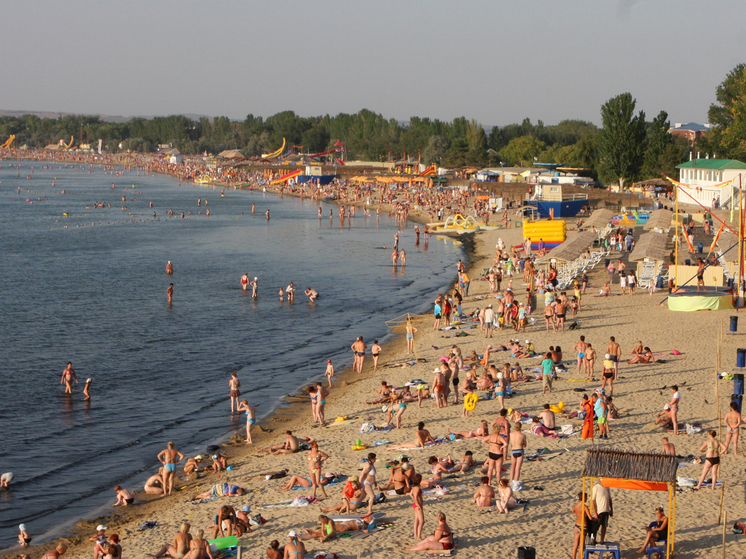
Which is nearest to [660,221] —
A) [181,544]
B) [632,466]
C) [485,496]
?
[485,496]

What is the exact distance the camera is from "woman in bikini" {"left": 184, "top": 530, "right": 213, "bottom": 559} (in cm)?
1252

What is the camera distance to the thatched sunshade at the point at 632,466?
37.1 ft

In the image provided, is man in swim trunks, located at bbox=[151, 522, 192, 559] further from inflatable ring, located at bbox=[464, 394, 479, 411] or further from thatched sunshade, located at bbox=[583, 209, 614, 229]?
thatched sunshade, located at bbox=[583, 209, 614, 229]

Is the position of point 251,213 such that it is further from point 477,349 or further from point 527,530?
point 527,530

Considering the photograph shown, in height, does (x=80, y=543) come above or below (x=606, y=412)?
below

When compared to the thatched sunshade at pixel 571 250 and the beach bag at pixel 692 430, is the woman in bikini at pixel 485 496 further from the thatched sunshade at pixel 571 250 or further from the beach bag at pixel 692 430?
the thatched sunshade at pixel 571 250

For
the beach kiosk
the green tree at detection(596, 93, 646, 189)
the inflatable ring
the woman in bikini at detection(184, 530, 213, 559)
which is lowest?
the woman in bikini at detection(184, 530, 213, 559)

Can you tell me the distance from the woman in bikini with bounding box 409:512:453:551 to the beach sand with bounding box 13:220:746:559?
0.85 feet

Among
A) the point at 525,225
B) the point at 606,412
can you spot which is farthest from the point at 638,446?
the point at 525,225

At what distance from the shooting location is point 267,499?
51.9 feet

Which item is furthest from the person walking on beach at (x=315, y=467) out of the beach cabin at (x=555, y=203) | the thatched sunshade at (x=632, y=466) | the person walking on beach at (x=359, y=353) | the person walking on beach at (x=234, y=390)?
the beach cabin at (x=555, y=203)

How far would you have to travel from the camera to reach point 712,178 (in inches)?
2267

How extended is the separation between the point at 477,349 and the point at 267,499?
12.4 m

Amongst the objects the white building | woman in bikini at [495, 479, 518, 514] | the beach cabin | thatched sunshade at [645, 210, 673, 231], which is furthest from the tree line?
woman in bikini at [495, 479, 518, 514]
